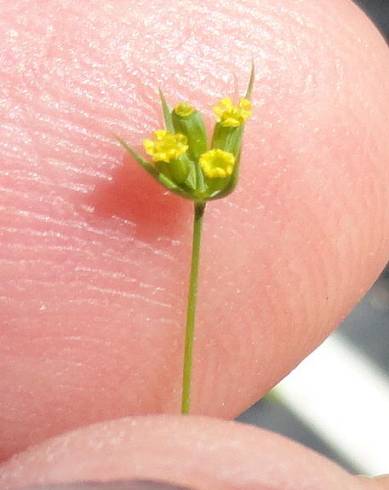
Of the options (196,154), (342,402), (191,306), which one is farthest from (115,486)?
(342,402)

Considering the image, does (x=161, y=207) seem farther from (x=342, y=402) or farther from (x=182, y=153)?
(x=342, y=402)

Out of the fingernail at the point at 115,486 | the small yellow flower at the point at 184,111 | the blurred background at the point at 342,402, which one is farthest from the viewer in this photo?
the blurred background at the point at 342,402

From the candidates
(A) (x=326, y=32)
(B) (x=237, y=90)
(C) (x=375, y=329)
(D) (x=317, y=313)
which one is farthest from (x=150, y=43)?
(C) (x=375, y=329)

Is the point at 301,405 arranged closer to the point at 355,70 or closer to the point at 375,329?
the point at 375,329

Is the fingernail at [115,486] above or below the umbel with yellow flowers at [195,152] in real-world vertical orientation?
below

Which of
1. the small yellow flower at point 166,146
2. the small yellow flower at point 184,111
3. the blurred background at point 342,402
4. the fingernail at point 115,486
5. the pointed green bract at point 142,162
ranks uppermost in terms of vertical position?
the small yellow flower at point 184,111

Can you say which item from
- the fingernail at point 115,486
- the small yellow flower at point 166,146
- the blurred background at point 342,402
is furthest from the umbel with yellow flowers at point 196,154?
the blurred background at point 342,402

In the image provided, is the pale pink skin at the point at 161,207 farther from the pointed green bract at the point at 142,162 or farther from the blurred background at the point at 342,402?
the blurred background at the point at 342,402
